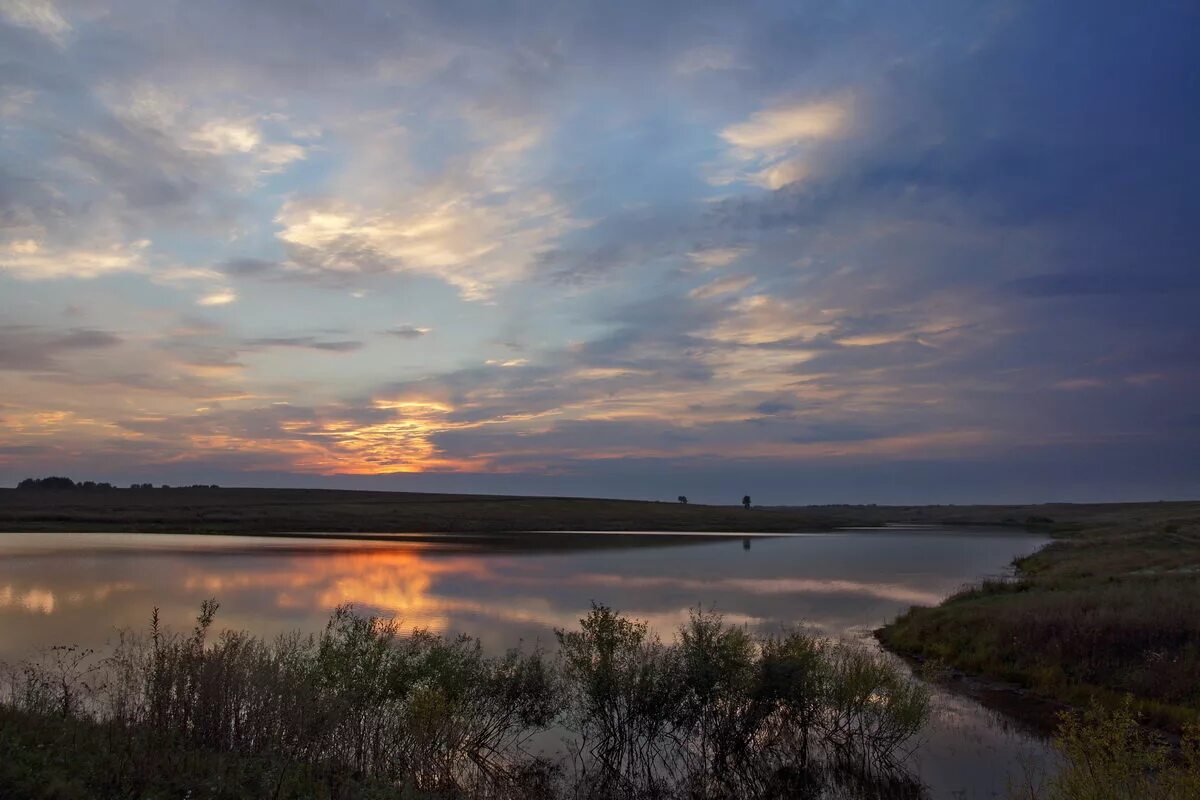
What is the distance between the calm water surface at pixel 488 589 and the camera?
2045 centimetres

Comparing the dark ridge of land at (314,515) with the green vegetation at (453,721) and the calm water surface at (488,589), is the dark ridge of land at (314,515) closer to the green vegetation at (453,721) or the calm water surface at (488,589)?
the calm water surface at (488,589)

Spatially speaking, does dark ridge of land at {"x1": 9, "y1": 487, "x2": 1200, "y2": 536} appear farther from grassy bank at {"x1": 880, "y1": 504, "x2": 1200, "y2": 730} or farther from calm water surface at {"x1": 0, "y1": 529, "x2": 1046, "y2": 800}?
grassy bank at {"x1": 880, "y1": 504, "x2": 1200, "y2": 730}

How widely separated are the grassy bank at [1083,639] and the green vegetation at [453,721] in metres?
5.14

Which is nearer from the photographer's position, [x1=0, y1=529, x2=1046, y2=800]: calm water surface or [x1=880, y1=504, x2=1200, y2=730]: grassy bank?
[x1=880, y1=504, x2=1200, y2=730]: grassy bank

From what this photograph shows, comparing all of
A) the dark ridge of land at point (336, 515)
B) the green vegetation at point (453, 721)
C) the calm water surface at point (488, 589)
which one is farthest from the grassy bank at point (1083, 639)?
the dark ridge of land at point (336, 515)

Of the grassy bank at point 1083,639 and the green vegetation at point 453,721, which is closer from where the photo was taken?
the green vegetation at point 453,721

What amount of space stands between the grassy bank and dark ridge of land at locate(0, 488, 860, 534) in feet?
263

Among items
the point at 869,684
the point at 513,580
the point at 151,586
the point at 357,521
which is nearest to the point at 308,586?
the point at 151,586

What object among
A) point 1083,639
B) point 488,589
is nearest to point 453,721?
point 1083,639

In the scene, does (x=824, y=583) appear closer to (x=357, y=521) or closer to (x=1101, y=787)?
(x=1101, y=787)

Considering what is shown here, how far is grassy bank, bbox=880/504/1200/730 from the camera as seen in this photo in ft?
62.5

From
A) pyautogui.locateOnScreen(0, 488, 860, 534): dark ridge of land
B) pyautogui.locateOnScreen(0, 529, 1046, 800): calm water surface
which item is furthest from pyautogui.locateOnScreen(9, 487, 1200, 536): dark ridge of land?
pyautogui.locateOnScreen(0, 529, 1046, 800): calm water surface

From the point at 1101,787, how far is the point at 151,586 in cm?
3826

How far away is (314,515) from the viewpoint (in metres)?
113
